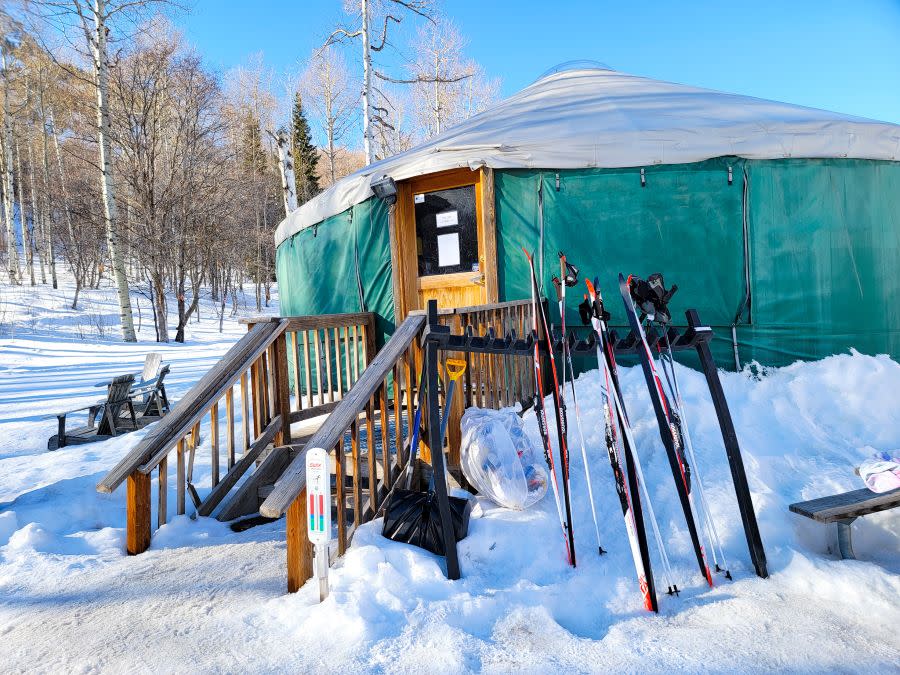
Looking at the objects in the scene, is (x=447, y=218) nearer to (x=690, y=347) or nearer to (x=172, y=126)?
(x=690, y=347)

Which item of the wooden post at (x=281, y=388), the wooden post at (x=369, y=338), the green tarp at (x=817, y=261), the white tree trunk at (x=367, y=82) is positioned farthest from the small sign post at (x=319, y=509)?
the white tree trunk at (x=367, y=82)

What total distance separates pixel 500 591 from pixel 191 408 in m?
1.78

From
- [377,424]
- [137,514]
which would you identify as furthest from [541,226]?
[137,514]

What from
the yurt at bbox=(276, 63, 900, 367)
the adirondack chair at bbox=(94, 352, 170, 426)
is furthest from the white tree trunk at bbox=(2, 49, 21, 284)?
the yurt at bbox=(276, 63, 900, 367)

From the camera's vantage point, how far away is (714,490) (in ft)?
8.34

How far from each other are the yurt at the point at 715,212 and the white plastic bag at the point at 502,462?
196 cm

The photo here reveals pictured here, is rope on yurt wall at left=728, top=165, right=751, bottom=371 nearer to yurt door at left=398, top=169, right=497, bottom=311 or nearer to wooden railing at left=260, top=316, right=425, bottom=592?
yurt door at left=398, top=169, right=497, bottom=311

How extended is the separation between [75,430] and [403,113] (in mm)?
17416

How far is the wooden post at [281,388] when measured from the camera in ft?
10.8

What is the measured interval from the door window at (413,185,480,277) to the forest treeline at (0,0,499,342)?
324cm

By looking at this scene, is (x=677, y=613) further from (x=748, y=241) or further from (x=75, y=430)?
(x=75, y=430)

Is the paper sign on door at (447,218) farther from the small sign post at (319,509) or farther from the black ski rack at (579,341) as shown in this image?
the small sign post at (319,509)

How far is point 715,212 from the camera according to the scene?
4125 millimetres

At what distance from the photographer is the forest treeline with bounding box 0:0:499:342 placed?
995 centimetres
